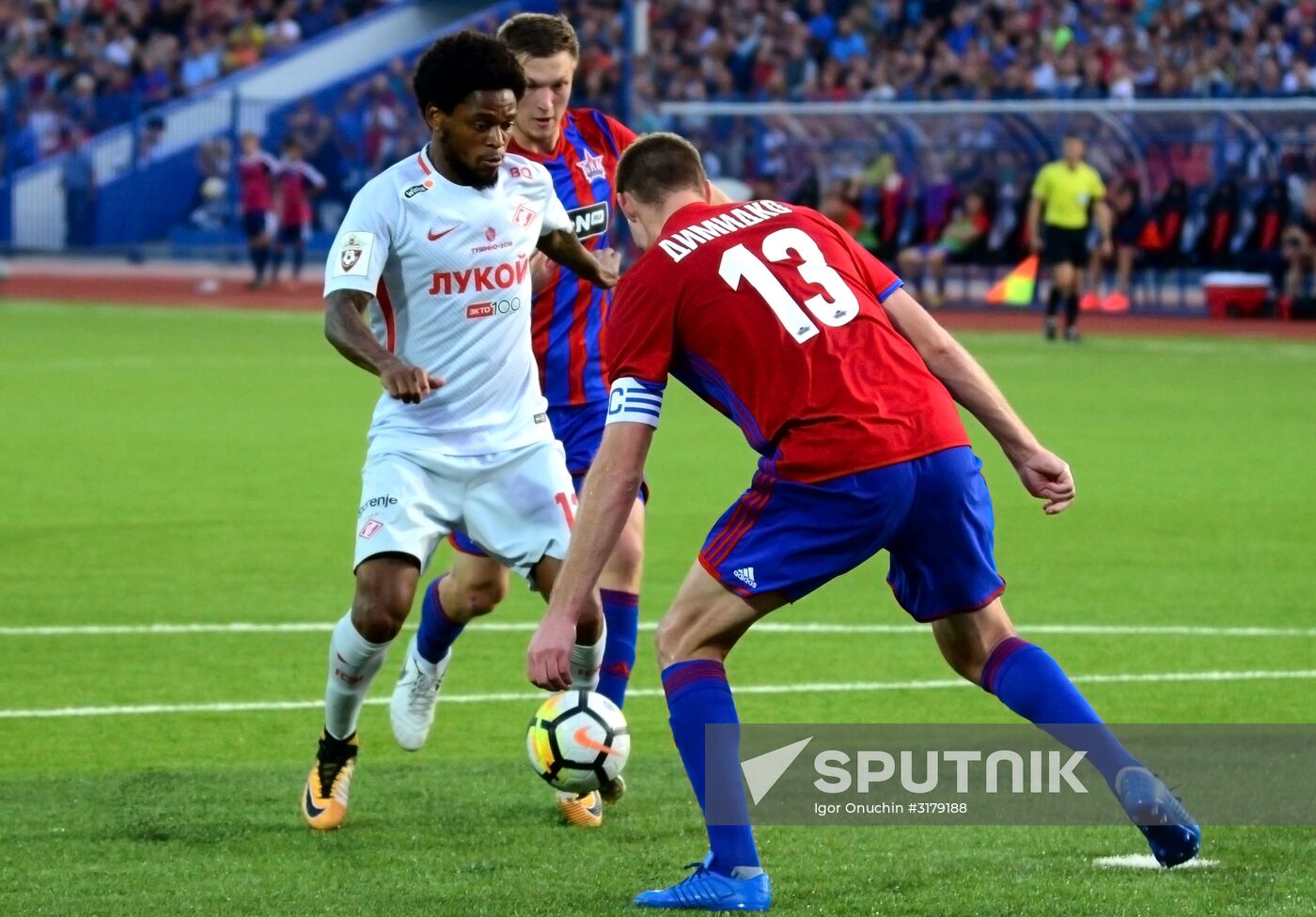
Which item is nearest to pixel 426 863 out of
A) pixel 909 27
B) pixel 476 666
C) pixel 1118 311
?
pixel 476 666

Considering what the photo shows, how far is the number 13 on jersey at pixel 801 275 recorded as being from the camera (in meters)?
5.24

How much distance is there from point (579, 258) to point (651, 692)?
193 centimetres

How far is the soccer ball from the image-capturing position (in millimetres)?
6035

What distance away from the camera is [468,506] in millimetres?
6504

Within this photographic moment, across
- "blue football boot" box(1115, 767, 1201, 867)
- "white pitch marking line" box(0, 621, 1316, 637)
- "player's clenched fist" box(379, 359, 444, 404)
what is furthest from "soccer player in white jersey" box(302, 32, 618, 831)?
"white pitch marking line" box(0, 621, 1316, 637)

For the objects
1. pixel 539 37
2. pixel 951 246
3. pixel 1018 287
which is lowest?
pixel 1018 287

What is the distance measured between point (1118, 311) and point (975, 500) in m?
25.0

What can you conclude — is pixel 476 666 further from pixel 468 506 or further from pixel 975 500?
pixel 975 500

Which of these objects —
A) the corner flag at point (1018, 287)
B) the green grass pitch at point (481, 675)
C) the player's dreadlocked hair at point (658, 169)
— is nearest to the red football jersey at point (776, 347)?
the player's dreadlocked hair at point (658, 169)

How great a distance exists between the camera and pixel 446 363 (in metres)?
6.51

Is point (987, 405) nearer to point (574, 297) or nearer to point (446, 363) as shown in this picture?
point (446, 363)

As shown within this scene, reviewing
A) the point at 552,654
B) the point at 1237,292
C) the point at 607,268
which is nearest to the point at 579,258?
the point at 607,268

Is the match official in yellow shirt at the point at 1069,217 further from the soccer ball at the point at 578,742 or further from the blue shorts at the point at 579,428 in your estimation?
the soccer ball at the point at 578,742

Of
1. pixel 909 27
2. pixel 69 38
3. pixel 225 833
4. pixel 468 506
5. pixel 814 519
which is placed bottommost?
pixel 69 38
